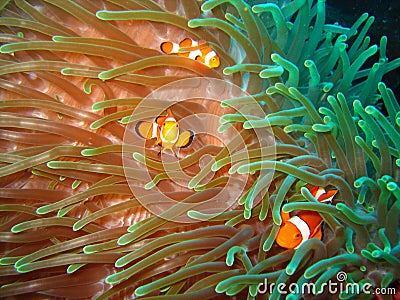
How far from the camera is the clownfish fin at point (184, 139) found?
1.53 meters

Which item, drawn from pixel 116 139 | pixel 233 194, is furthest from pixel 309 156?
pixel 116 139

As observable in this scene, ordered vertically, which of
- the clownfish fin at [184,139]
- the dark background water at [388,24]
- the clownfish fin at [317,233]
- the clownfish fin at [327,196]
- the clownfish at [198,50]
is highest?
the dark background water at [388,24]

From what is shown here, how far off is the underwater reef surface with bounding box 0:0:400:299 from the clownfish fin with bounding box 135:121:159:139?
1.5 inches

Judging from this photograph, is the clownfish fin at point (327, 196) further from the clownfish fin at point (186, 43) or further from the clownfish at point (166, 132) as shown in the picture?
the clownfish fin at point (186, 43)

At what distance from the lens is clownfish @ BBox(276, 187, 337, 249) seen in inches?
55.6

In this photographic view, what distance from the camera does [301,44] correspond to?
1.86 meters

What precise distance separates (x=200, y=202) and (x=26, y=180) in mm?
848

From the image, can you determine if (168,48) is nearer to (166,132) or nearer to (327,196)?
(166,132)

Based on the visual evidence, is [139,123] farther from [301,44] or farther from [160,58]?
[301,44]

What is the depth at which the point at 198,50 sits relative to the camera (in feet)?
5.84

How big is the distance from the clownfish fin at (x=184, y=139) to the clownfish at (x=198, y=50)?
35 cm

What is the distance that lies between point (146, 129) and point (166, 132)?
11 cm
